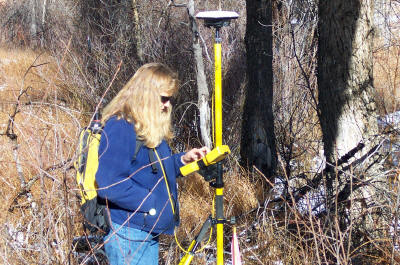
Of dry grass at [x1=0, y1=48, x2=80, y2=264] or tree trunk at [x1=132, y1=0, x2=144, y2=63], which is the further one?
tree trunk at [x1=132, y1=0, x2=144, y2=63]

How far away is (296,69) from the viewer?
20.7 ft

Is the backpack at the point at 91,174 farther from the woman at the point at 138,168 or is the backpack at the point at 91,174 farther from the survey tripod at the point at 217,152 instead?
the survey tripod at the point at 217,152

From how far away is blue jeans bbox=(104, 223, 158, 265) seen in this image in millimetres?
2312

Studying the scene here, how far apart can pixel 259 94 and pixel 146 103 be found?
301cm

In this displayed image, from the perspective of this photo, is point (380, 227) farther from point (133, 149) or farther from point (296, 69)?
point (296, 69)

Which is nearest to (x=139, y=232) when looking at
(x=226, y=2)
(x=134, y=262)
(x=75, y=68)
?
(x=134, y=262)

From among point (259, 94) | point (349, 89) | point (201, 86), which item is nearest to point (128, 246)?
point (349, 89)

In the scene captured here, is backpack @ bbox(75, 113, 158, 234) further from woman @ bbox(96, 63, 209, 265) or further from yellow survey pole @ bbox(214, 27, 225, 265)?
yellow survey pole @ bbox(214, 27, 225, 265)

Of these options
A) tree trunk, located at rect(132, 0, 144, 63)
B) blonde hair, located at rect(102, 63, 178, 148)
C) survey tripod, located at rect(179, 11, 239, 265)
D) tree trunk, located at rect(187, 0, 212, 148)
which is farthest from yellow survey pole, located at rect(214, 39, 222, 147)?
tree trunk, located at rect(132, 0, 144, 63)

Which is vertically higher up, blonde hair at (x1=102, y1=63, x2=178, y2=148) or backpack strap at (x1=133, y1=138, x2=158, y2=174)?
blonde hair at (x1=102, y1=63, x2=178, y2=148)

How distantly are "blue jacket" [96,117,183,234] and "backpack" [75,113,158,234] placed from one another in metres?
0.03

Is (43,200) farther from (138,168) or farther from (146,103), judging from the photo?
(146,103)

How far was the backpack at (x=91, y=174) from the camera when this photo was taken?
7.29ft

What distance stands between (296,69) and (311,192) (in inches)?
122
